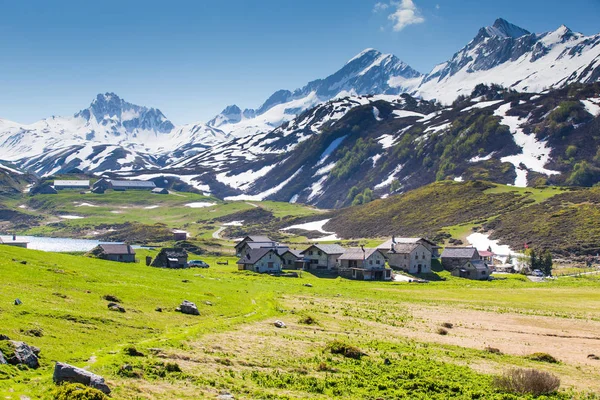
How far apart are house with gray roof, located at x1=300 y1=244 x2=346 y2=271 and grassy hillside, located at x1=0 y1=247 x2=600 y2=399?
54.1 m

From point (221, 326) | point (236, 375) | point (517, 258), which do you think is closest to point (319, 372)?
point (236, 375)

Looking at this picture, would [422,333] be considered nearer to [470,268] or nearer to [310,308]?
[310,308]

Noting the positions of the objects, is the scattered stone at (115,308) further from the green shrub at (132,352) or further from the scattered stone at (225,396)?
the scattered stone at (225,396)

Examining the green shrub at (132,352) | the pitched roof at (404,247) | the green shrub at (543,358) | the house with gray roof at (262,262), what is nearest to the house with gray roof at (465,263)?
the pitched roof at (404,247)

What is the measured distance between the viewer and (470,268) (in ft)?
401

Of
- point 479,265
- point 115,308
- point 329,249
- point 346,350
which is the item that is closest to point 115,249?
point 329,249

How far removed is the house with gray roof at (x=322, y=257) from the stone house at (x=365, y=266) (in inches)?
176

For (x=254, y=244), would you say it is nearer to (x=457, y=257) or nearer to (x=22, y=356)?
(x=457, y=257)

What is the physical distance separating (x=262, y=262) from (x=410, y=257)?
3286cm

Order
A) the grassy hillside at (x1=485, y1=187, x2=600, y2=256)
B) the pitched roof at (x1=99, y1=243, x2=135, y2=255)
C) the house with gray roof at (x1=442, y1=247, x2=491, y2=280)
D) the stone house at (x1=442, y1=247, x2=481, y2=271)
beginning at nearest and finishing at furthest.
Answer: the pitched roof at (x1=99, y1=243, x2=135, y2=255) → the house with gray roof at (x1=442, y1=247, x2=491, y2=280) → the stone house at (x1=442, y1=247, x2=481, y2=271) → the grassy hillside at (x1=485, y1=187, x2=600, y2=256)

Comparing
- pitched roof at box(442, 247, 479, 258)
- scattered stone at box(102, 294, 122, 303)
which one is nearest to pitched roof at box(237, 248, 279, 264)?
pitched roof at box(442, 247, 479, 258)

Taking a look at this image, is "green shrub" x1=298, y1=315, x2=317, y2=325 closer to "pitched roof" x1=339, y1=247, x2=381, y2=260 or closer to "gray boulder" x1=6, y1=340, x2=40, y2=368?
"gray boulder" x1=6, y1=340, x2=40, y2=368

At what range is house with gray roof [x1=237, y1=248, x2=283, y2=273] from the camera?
368ft

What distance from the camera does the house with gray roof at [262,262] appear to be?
368ft
